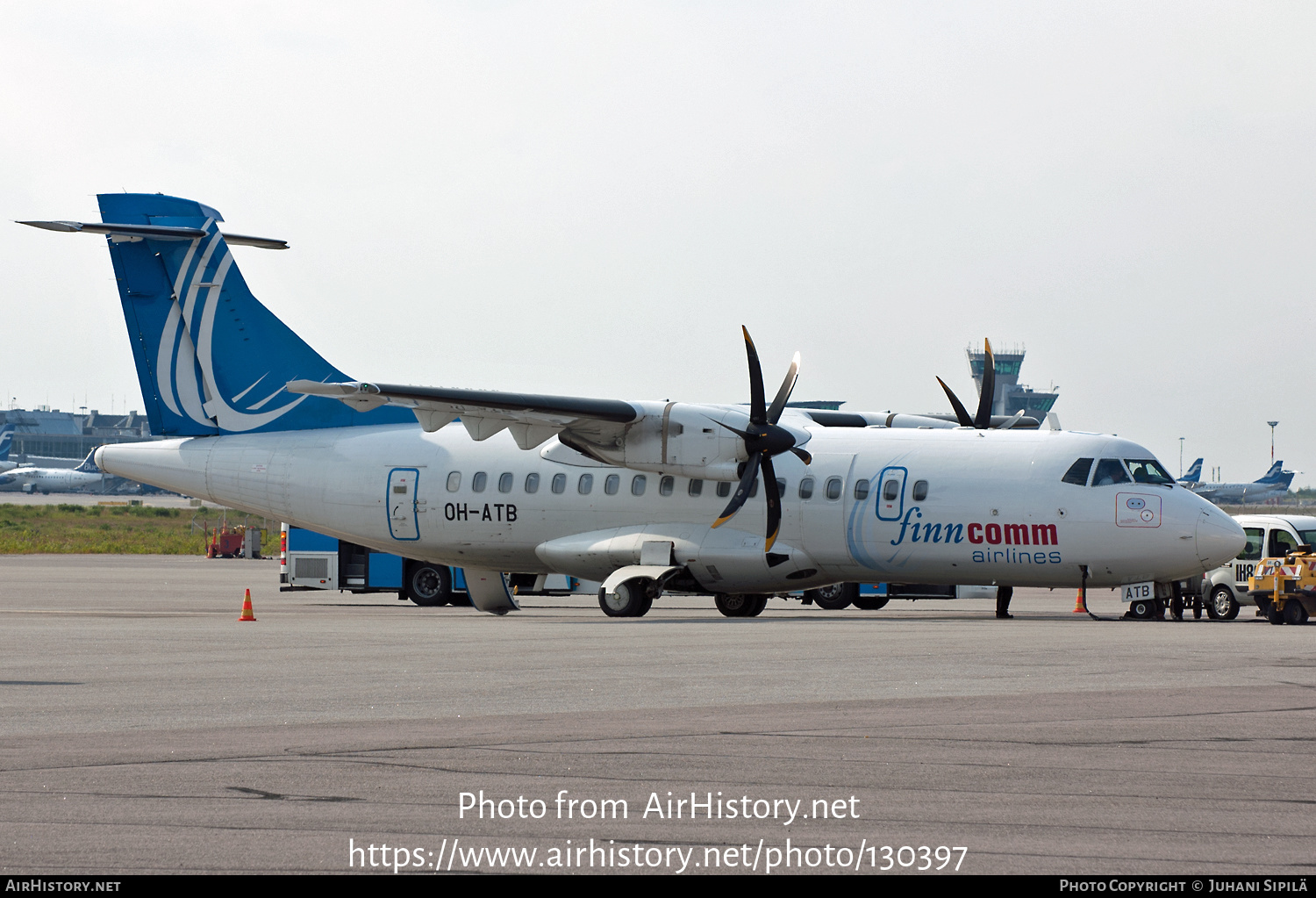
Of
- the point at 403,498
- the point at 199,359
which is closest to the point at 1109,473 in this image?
the point at 403,498

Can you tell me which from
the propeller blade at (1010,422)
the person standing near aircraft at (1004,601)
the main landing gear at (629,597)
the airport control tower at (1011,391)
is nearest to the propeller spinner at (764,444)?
the main landing gear at (629,597)

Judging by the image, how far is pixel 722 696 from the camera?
1262 cm

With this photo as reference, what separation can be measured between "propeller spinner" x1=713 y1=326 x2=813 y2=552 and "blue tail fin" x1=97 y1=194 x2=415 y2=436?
8222 mm

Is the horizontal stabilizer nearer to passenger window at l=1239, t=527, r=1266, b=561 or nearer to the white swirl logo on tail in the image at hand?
the white swirl logo on tail

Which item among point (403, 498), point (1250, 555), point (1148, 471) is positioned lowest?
point (1250, 555)

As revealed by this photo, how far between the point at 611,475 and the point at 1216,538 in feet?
35.6

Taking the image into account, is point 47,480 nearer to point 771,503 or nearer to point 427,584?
point 427,584

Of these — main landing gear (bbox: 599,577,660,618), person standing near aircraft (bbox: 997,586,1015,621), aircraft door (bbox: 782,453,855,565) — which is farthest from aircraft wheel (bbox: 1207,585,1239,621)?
main landing gear (bbox: 599,577,660,618)

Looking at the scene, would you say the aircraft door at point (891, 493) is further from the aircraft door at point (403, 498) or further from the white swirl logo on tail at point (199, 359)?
the white swirl logo on tail at point (199, 359)

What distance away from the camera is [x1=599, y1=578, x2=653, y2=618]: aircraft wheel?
2614 cm

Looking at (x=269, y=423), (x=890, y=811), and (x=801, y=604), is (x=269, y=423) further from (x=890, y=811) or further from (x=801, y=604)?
(x=890, y=811)

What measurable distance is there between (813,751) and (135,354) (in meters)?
24.0

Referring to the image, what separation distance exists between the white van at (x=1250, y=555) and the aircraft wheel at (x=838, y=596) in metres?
7.47

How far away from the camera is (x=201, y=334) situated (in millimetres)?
29391
